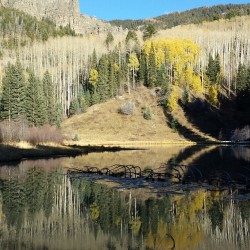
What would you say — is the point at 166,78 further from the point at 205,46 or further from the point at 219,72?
the point at 205,46

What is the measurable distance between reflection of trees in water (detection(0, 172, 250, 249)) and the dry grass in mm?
50467

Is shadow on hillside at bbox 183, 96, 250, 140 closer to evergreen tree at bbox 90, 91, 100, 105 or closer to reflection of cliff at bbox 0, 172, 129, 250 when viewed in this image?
evergreen tree at bbox 90, 91, 100, 105

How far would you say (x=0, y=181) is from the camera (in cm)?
2238

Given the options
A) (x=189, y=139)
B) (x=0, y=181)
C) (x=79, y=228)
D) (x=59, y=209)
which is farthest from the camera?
(x=189, y=139)

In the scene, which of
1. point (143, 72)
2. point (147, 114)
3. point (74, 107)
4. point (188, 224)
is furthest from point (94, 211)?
point (143, 72)

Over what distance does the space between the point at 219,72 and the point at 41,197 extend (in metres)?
86.5

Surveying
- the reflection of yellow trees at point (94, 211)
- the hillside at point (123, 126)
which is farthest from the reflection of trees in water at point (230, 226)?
the hillside at point (123, 126)

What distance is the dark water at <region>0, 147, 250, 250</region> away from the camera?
1124 centimetres

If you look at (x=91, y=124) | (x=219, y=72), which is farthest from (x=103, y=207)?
(x=219, y=72)

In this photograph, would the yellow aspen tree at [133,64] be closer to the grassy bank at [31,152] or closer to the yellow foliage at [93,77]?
the yellow foliage at [93,77]

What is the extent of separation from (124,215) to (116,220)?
0.68 metres

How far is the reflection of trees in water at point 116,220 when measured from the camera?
1121cm

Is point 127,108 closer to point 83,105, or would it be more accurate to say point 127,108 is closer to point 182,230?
point 83,105

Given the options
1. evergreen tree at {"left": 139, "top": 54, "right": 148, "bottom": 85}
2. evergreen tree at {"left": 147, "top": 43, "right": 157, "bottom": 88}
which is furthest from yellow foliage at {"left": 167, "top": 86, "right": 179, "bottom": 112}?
evergreen tree at {"left": 139, "top": 54, "right": 148, "bottom": 85}
